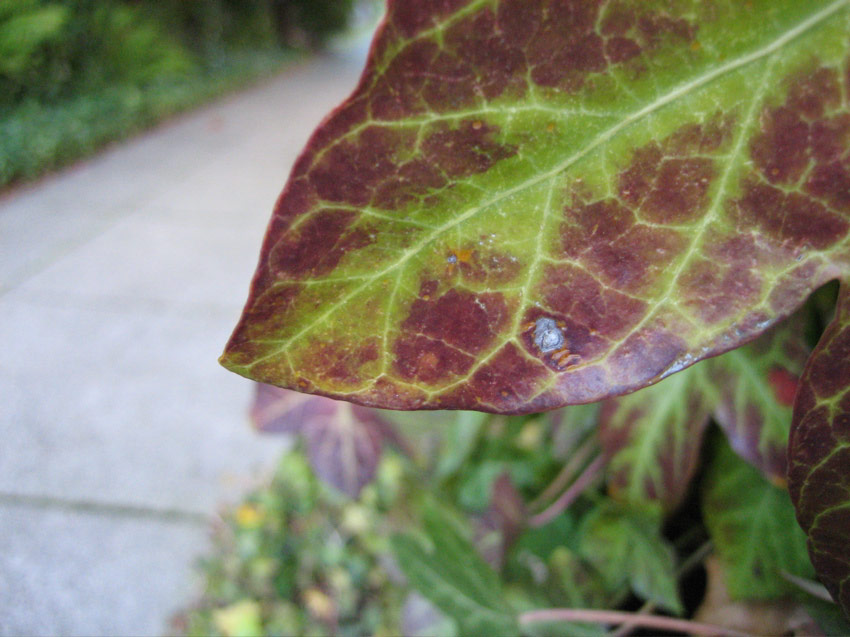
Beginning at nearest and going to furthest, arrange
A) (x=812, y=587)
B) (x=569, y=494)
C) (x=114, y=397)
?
(x=812, y=587) < (x=569, y=494) < (x=114, y=397)

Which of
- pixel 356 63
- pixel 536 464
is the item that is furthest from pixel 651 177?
pixel 356 63

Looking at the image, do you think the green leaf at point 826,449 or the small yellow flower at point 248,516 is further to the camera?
the small yellow flower at point 248,516

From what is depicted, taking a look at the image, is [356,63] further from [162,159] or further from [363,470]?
[363,470]

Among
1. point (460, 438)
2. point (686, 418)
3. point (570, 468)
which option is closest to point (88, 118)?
point (460, 438)

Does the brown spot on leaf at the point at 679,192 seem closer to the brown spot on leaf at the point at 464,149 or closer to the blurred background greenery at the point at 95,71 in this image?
the brown spot on leaf at the point at 464,149

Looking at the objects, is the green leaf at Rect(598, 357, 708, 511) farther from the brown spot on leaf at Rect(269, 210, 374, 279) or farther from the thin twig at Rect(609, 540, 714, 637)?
the brown spot on leaf at Rect(269, 210, 374, 279)

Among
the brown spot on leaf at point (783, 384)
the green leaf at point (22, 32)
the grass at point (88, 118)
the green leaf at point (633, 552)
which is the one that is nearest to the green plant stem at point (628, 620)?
the green leaf at point (633, 552)

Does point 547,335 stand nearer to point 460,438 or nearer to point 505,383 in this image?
point 505,383
